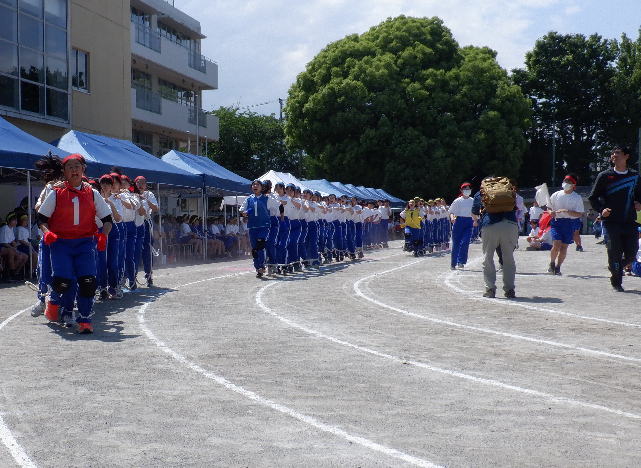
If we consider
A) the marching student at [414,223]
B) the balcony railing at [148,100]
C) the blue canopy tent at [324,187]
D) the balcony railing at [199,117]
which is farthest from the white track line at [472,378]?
the balcony railing at [199,117]

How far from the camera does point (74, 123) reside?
29812 millimetres

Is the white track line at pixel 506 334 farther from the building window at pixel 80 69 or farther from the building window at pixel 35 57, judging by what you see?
the building window at pixel 80 69

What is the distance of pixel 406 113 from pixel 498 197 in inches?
1607

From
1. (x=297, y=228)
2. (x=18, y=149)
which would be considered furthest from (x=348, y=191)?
(x=18, y=149)

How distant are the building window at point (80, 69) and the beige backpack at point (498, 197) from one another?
20.1 metres

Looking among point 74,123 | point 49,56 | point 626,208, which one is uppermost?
point 49,56

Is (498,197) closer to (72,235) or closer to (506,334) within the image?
(506,334)

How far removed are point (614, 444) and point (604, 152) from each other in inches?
2630

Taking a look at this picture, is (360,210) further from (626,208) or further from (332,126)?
(332,126)

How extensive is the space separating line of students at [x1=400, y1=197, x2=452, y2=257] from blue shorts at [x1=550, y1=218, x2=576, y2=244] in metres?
10.8

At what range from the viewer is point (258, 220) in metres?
18.4

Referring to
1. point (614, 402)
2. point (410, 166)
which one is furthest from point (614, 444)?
point (410, 166)

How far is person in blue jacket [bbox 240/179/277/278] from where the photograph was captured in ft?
60.1

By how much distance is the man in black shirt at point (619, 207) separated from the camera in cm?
1409
